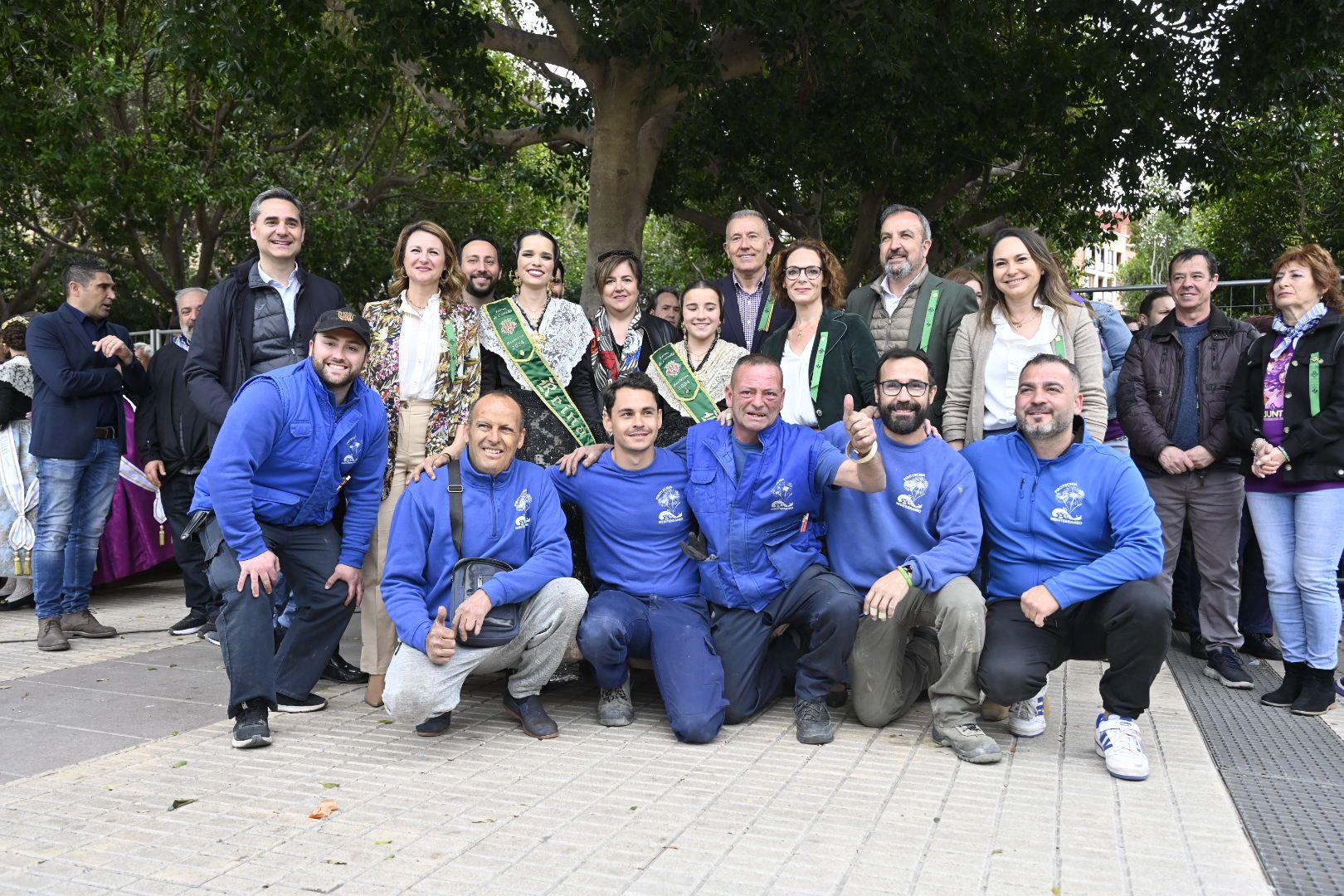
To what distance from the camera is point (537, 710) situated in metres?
4.89

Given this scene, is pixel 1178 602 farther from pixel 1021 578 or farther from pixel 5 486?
pixel 5 486

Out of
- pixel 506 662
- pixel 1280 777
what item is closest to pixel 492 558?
pixel 506 662

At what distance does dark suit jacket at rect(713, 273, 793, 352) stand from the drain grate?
2.72 metres

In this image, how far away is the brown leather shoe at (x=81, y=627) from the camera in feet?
22.3

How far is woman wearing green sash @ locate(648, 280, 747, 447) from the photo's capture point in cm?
557

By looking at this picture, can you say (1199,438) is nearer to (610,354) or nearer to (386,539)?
(610,354)

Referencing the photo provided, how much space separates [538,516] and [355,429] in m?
0.87

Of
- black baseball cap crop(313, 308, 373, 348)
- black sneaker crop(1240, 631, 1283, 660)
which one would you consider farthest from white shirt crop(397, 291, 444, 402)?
black sneaker crop(1240, 631, 1283, 660)

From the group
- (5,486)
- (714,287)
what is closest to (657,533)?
(714,287)

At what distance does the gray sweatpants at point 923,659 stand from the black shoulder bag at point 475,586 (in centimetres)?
150

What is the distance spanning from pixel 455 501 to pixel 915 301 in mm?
2507

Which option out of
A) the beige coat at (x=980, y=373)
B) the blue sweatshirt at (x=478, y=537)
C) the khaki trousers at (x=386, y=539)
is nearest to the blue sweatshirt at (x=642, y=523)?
the blue sweatshirt at (x=478, y=537)

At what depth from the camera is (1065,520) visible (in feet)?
15.6

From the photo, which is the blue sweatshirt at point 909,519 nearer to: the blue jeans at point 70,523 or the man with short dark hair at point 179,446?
the man with short dark hair at point 179,446
